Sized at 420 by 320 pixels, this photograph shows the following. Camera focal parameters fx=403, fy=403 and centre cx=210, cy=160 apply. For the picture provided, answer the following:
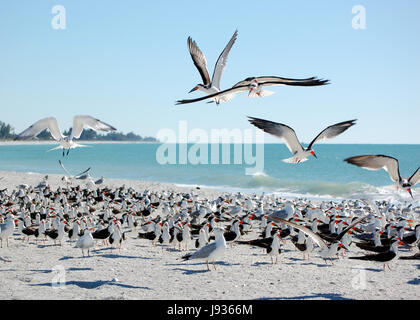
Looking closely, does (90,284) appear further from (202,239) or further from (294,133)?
(294,133)

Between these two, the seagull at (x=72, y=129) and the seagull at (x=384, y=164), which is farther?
the seagull at (x=72, y=129)

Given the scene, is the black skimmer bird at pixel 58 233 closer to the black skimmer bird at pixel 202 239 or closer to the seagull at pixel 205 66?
the black skimmer bird at pixel 202 239

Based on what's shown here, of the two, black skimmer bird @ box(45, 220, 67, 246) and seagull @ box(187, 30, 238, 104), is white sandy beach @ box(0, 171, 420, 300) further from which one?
seagull @ box(187, 30, 238, 104)

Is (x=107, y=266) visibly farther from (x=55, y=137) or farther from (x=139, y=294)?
(x=55, y=137)

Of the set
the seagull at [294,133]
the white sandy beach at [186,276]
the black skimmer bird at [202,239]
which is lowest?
the white sandy beach at [186,276]

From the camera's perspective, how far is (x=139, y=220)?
1520 cm

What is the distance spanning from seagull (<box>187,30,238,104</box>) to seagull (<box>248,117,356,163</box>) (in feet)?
3.57

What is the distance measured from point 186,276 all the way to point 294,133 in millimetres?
3794

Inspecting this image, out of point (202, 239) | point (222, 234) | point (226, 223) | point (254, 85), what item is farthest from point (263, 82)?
point (226, 223)

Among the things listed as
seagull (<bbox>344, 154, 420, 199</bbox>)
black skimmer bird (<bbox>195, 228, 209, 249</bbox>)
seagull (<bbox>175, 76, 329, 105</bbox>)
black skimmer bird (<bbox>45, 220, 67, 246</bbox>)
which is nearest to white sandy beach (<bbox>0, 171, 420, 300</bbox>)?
black skimmer bird (<bbox>45, 220, 67, 246</bbox>)

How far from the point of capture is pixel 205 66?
747cm

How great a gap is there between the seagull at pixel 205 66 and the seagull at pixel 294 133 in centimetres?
109

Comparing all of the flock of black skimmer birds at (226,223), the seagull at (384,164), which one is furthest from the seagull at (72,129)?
the seagull at (384,164)

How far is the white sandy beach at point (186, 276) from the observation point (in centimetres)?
691
